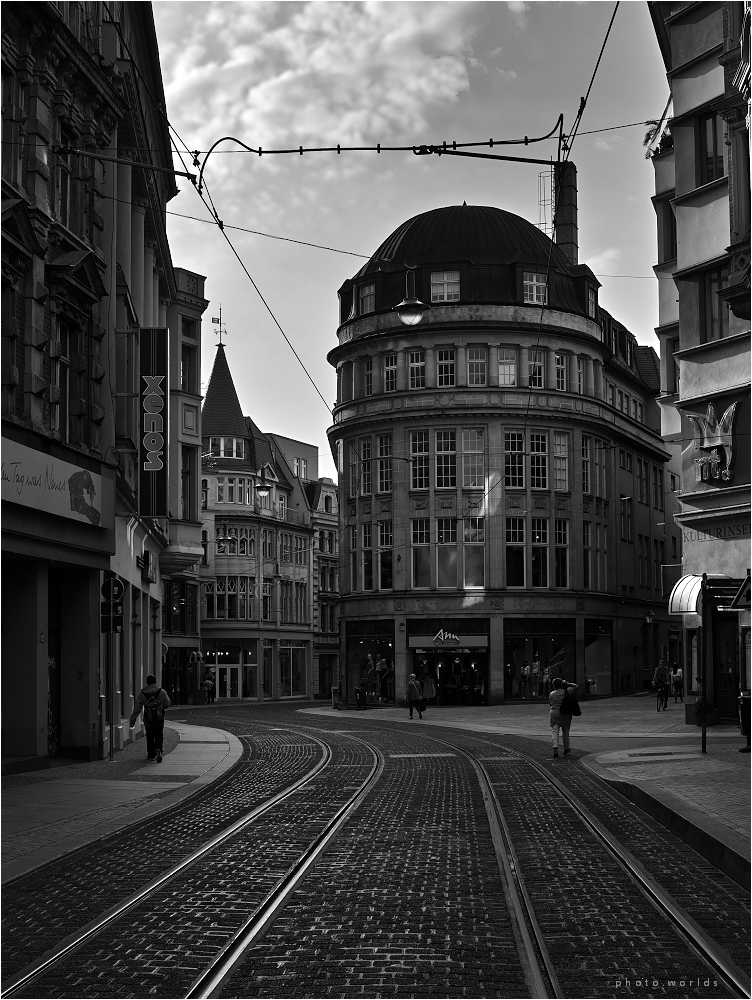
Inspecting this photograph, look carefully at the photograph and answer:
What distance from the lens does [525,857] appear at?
39.4 ft

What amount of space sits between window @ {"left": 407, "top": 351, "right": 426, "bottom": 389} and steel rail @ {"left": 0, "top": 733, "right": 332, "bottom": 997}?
141ft

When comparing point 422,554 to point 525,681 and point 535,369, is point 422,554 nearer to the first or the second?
point 525,681

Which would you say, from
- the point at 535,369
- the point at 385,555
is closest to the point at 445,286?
the point at 535,369

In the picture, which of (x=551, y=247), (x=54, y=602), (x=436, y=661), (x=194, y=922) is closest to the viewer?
(x=194, y=922)

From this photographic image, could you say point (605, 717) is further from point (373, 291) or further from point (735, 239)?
point (373, 291)

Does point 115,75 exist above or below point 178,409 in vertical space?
above

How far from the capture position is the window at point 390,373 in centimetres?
5962

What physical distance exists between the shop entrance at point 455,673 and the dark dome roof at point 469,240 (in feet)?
59.1

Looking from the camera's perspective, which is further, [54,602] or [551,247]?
[551,247]

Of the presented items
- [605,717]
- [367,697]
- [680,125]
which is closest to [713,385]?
[680,125]

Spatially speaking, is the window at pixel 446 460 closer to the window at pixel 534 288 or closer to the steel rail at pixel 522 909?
the window at pixel 534 288

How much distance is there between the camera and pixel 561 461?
195ft

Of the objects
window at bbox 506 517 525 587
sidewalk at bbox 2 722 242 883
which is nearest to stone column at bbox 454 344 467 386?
window at bbox 506 517 525 587

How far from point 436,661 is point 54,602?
116 feet
